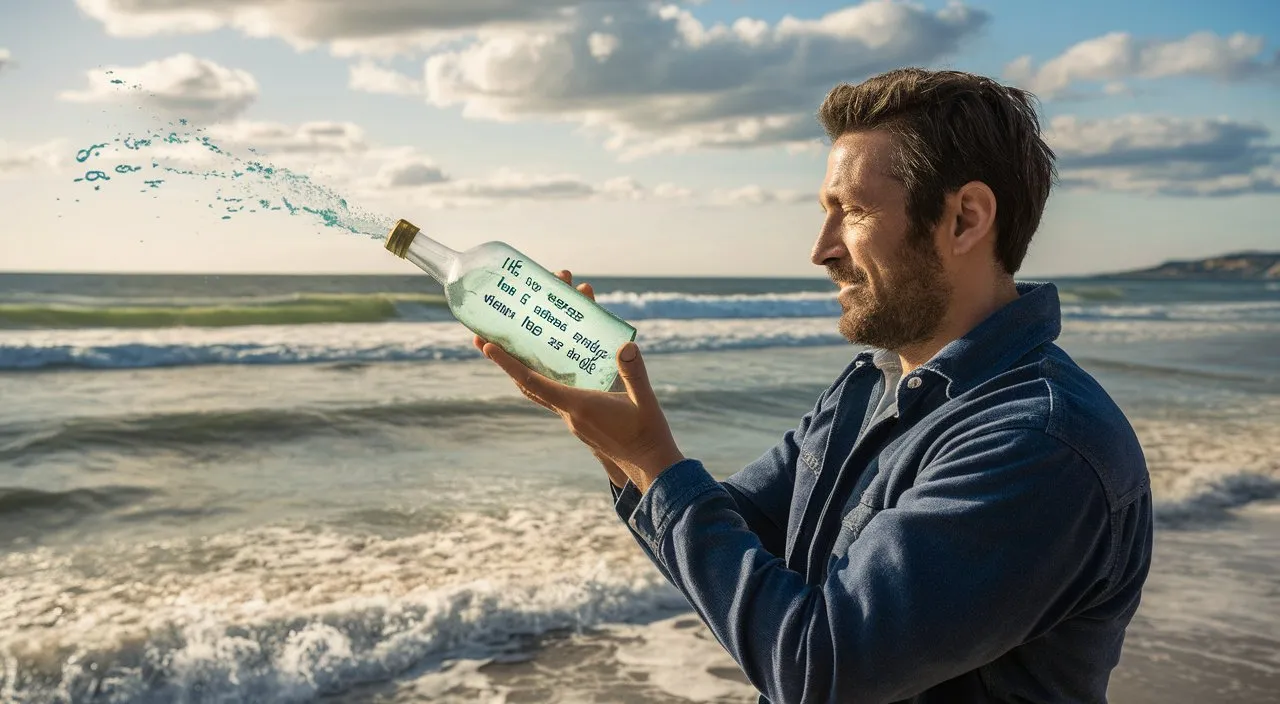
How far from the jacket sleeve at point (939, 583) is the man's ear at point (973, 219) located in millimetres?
372

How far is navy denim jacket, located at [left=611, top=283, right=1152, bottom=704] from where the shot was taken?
1.38 m

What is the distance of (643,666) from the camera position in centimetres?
432

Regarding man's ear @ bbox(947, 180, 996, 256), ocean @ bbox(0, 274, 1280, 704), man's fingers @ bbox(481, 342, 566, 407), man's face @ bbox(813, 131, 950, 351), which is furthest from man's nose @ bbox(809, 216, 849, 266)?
ocean @ bbox(0, 274, 1280, 704)

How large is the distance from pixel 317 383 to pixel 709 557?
37.8 ft

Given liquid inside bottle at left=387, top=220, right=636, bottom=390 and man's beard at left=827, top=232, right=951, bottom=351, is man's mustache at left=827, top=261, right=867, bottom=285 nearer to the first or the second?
man's beard at left=827, top=232, right=951, bottom=351

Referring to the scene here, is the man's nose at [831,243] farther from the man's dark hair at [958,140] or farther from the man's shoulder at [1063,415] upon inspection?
the man's shoulder at [1063,415]

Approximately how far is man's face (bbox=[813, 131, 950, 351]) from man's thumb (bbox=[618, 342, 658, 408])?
0.35 meters

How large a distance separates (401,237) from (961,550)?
43.8 inches

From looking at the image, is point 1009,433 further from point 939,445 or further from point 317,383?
point 317,383

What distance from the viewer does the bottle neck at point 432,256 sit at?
78.2 inches

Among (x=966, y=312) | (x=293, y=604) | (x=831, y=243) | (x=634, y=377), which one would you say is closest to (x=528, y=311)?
(x=634, y=377)

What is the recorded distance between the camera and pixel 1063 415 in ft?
4.68

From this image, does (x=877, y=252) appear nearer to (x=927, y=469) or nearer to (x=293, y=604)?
(x=927, y=469)

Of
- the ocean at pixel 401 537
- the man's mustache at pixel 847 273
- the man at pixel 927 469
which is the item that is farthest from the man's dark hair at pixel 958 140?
the ocean at pixel 401 537
